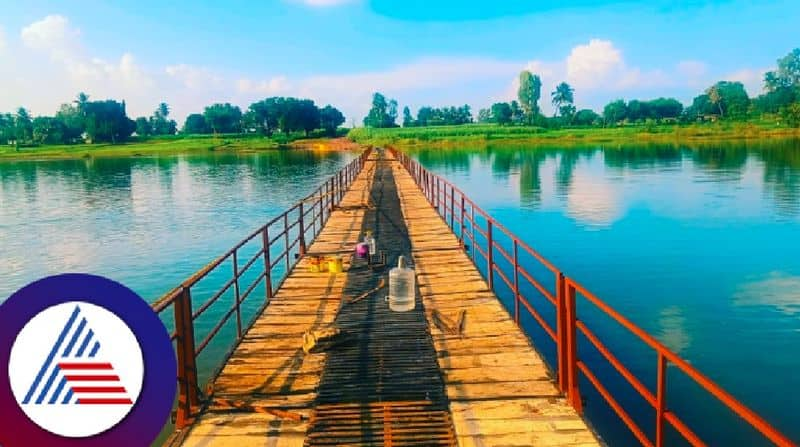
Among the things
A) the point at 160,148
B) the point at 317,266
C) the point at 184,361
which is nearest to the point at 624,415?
the point at 184,361

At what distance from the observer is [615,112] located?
557 ft

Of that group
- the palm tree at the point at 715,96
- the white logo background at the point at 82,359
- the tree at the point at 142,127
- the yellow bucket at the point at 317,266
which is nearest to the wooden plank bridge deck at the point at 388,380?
the yellow bucket at the point at 317,266

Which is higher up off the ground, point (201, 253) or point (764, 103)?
point (764, 103)

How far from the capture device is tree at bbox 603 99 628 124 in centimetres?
16962

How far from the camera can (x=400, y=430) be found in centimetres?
554

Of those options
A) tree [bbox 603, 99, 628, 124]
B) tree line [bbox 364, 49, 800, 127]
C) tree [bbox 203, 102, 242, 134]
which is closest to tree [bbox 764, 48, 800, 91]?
tree line [bbox 364, 49, 800, 127]

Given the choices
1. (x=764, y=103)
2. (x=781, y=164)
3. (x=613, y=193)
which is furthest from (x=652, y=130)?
(x=613, y=193)

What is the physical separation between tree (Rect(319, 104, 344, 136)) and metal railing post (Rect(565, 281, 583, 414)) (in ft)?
560

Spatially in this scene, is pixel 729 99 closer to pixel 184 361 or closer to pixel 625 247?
pixel 625 247

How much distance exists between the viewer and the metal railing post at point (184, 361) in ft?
19.1

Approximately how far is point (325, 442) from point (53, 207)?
41938 millimetres

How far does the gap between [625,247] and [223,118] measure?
179m

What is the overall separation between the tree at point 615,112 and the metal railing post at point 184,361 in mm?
176684

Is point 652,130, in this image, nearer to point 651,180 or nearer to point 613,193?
point 651,180
